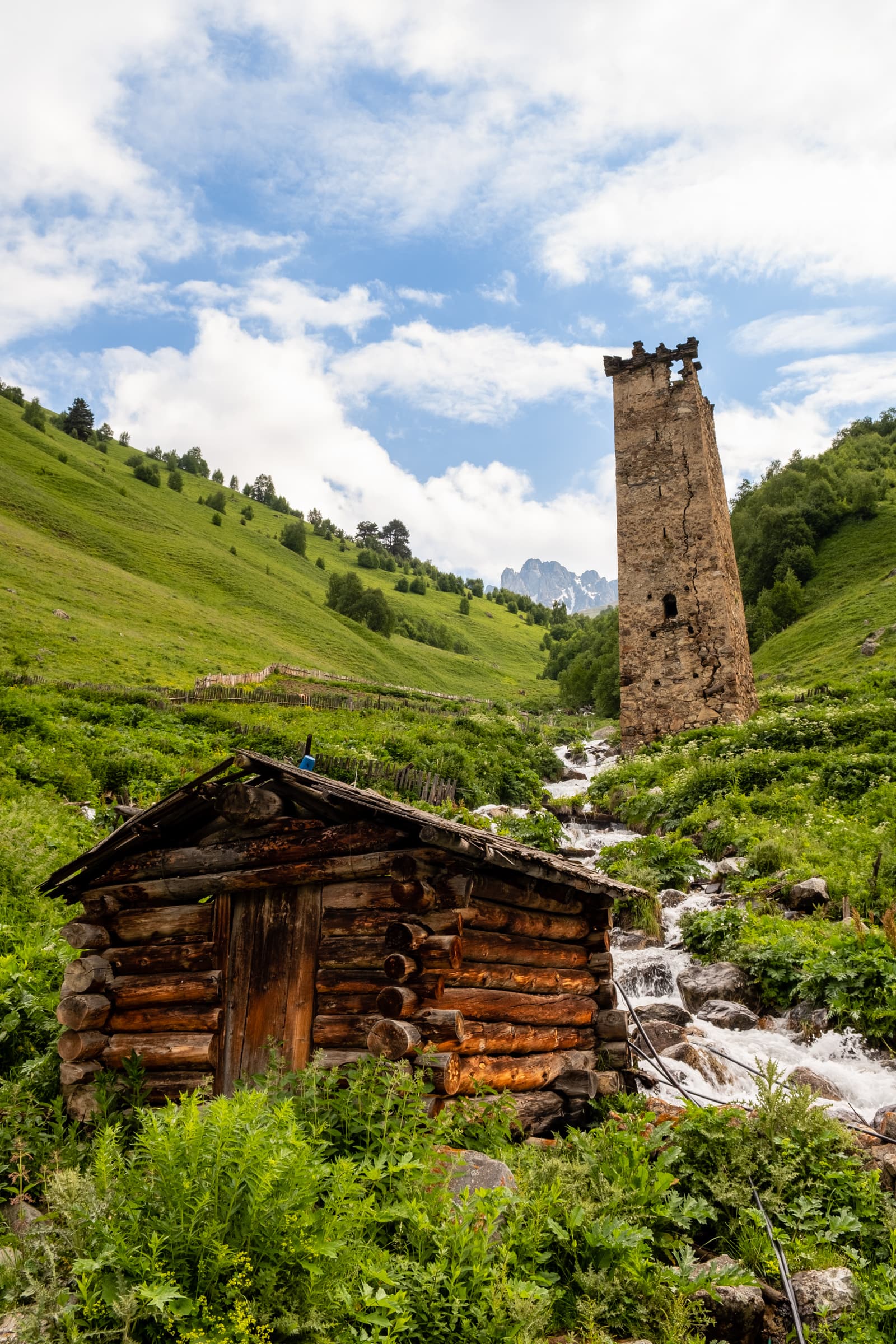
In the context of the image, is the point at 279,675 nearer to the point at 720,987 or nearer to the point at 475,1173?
the point at 720,987

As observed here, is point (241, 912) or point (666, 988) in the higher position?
point (241, 912)

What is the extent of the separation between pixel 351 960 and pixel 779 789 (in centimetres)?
1440

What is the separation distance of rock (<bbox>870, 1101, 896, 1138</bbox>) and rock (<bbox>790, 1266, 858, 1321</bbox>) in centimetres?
248

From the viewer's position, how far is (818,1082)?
347 inches

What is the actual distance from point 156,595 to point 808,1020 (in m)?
56.4

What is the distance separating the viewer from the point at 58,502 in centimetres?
6819

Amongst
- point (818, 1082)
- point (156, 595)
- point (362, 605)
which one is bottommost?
point (818, 1082)

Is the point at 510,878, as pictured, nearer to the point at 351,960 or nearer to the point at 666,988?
the point at 351,960

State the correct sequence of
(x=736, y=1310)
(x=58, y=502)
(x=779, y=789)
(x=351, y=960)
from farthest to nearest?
(x=58, y=502), (x=779, y=789), (x=351, y=960), (x=736, y=1310)

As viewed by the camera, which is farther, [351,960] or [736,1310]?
[351,960]

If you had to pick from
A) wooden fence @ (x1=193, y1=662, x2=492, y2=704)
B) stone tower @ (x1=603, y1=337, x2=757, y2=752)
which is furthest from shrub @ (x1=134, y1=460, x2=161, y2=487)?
stone tower @ (x1=603, y1=337, x2=757, y2=752)

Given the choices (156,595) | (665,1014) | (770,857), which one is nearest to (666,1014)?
(665,1014)

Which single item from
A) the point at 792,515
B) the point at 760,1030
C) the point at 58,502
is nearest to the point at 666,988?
the point at 760,1030

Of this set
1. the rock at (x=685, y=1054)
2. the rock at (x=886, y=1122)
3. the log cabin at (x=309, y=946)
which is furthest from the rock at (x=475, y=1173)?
the rock at (x=685, y=1054)
